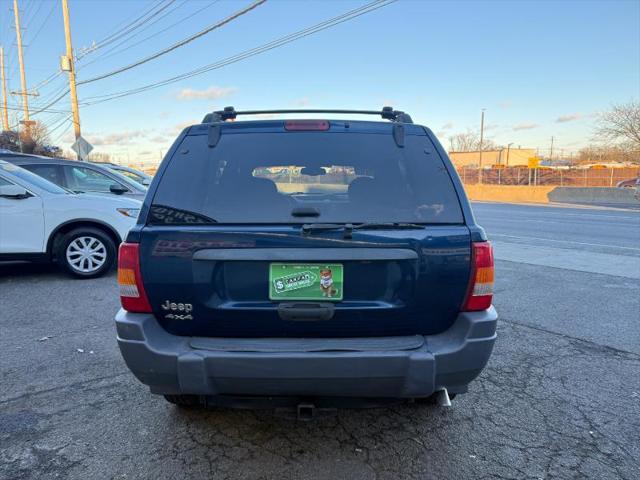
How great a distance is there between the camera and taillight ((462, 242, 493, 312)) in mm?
2293

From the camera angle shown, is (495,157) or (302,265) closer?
(302,265)

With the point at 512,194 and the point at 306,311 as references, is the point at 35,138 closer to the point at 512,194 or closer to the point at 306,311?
the point at 512,194

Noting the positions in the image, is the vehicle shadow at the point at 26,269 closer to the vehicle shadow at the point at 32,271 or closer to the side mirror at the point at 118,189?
the vehicle shadow at the point at 32,271

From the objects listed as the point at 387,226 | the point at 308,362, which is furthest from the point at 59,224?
the point at 387,226

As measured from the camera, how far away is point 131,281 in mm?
2311

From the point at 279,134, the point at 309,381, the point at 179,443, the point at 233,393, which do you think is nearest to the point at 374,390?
the point at 309,381

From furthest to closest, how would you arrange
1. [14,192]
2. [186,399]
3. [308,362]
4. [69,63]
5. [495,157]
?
[495,157] < [69,63] < [14,192] < [186,399] < [308,362]

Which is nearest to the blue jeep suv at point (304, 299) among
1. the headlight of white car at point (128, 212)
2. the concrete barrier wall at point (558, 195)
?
the headlight of white car at point (128, 212)

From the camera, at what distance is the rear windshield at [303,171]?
2369 mm

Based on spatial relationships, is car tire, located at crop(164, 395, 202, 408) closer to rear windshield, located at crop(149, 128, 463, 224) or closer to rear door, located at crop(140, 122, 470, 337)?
rear door, located at crop(140, 122, 470, 337)

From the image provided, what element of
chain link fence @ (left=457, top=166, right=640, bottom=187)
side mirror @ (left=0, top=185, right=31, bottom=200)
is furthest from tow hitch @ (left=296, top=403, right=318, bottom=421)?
chain link fence @ (left=457, top=166, right=640, bottom=187)

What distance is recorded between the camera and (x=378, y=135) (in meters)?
2.67

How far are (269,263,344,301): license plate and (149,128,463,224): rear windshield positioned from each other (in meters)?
0.25

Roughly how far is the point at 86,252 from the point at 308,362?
540 centimetres
